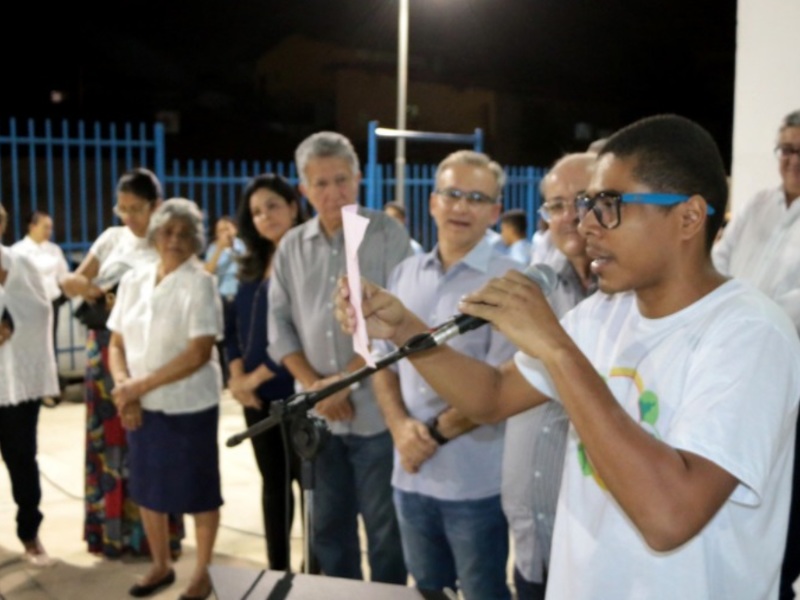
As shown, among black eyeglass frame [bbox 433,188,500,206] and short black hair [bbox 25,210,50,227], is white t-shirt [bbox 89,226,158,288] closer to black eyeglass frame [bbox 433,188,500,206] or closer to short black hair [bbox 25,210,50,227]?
black eyeglass frame [bbox 433,188,500,206]

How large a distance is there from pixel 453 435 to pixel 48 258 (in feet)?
23.2

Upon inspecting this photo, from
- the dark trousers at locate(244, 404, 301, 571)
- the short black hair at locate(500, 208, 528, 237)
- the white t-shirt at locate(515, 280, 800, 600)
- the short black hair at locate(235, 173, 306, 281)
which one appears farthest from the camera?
the short black hair at locate(500, 208, 528, 237)

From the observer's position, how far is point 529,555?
8.51ft

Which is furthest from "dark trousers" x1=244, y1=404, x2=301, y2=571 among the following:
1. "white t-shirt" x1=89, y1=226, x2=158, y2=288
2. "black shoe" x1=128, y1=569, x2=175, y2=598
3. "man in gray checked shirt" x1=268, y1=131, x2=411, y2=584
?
"white t-shirt" x1=89, y1=226, x2=158, y2=288

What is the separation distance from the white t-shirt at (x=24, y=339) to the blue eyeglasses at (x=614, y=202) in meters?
3.79

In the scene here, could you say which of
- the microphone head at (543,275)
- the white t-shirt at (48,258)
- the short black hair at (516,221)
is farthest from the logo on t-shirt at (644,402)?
the white t-shirt at (48,258)

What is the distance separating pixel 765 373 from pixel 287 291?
274cm

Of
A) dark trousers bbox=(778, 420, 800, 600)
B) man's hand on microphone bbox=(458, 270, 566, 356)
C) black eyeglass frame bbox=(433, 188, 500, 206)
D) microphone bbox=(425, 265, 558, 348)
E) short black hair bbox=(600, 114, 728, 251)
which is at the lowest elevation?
dark trousers bbox=(778, 420, 800, 600)

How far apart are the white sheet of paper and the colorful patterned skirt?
3128mm

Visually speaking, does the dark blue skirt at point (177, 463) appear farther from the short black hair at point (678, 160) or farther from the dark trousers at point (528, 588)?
the short black hair at point (678, 160)

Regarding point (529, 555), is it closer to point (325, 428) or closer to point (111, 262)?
point (325, 428)

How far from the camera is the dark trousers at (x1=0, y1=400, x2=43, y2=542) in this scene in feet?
15.2

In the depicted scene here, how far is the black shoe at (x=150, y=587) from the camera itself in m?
4.31

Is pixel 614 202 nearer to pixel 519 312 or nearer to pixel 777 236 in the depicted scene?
pixel 519 312
